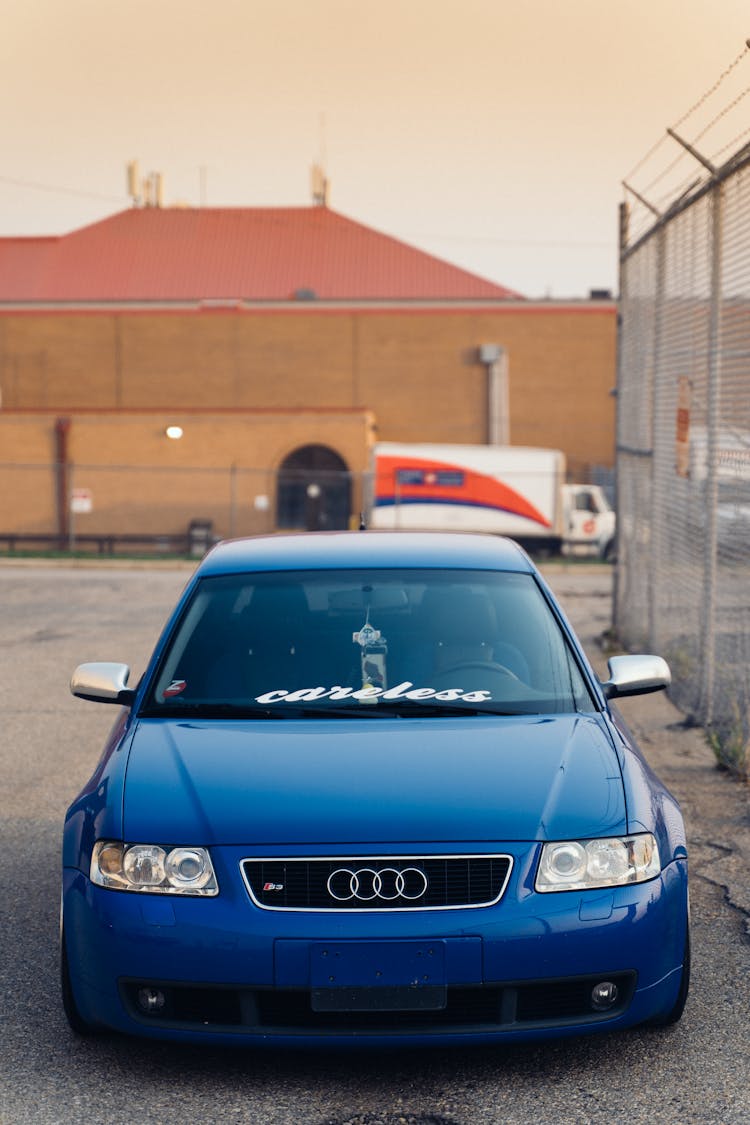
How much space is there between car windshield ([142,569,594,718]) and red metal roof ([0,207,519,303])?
52.2 meters

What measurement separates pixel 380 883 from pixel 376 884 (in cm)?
1

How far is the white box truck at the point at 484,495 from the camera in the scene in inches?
1527

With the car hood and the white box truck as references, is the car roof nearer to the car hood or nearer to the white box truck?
the car hood

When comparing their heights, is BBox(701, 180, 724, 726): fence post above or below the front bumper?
above

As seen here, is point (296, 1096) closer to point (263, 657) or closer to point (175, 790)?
point (175, 790)

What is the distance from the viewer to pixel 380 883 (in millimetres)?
4031

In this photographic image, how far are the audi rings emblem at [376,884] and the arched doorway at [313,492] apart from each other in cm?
3886

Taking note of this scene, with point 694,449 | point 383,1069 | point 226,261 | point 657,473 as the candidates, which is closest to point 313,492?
point 226,261

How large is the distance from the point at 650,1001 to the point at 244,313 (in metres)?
48.3

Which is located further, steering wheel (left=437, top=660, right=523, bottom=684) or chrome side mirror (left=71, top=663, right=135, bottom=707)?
chrome side mirror (left=71, top=663, right=135, bottom=707)

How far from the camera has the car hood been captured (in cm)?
415

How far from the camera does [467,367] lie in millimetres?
51000

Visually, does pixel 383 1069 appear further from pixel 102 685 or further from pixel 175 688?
pixel 102 685

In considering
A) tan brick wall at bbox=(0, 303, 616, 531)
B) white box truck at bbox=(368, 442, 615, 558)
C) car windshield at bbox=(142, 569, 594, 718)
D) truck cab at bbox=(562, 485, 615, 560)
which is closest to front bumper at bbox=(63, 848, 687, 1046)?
car windshield at bbox=(142, 569, 594, 718)
